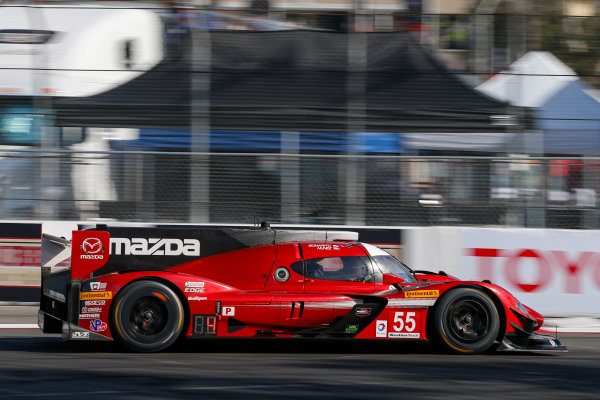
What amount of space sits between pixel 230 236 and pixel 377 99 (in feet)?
26.0

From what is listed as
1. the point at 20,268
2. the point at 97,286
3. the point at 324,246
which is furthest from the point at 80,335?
the point at 20,268

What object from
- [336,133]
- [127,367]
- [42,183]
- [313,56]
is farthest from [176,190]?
[127,367]

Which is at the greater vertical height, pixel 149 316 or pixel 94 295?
pixel 94 295

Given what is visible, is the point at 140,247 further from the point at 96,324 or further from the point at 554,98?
the point at 554,98

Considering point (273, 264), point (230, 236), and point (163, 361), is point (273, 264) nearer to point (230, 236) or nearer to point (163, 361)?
point (230, 236)

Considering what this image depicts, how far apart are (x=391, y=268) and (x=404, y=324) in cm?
63

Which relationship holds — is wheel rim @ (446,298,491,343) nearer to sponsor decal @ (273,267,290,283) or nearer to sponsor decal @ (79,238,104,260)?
sponsor decal @ (273,267,290,283)

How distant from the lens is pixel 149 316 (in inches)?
320

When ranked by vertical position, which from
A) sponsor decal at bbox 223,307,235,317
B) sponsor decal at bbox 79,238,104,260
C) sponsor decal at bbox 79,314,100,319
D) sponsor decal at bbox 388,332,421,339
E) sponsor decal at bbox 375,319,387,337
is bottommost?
sponsor decal at bbox 388,332,421,339

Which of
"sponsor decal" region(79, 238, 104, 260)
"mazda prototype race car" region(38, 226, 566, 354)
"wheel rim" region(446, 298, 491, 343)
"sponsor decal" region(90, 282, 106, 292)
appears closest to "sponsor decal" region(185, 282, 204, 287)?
"mazda prototype race car" region(38, 226, 566, 354)

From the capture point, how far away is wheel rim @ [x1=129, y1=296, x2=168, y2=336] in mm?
8102

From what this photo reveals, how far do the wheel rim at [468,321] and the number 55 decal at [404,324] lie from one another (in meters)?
0.35

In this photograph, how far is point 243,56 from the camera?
16406mm

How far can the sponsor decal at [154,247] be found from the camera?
27.3 ft
